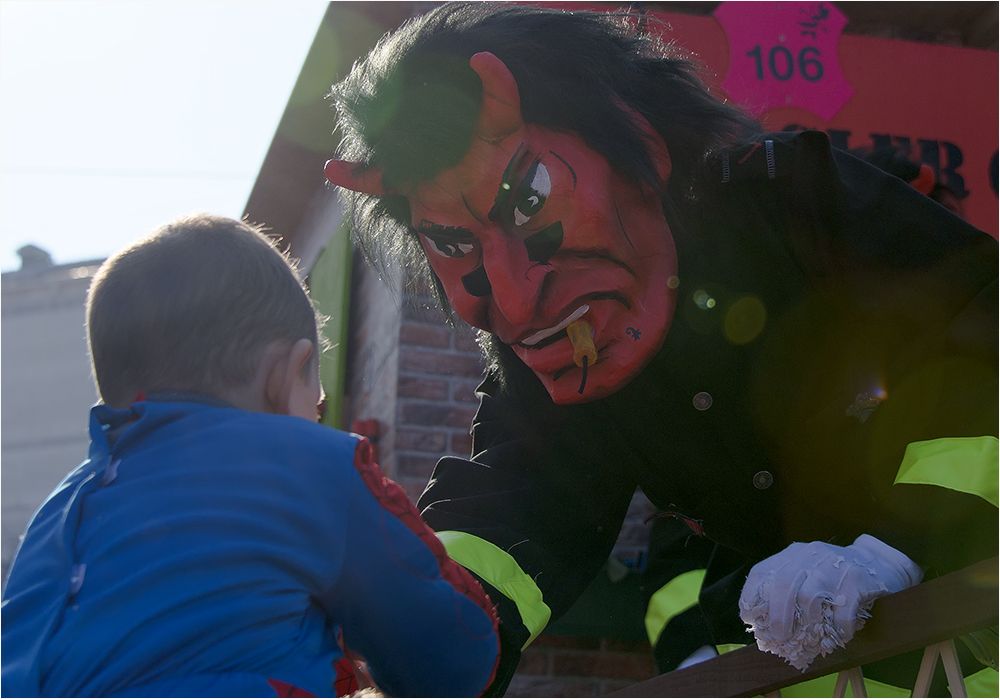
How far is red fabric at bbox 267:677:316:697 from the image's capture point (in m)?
0.85

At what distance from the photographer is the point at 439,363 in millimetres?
2713

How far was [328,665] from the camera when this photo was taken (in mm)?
927

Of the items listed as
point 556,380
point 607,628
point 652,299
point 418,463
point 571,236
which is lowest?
point 607,628

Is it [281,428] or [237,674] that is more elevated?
[281,428]

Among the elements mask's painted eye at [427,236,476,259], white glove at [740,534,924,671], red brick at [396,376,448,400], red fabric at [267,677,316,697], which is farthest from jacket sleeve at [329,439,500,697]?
red brick at [396,376,448,400]

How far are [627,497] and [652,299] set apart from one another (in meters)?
A: 0.45

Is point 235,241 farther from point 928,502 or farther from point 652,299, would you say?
point 928,502

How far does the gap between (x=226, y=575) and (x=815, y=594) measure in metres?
0.65

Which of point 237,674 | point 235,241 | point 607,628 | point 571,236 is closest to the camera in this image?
point 237,674

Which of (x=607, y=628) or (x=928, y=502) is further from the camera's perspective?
(x=607, y=628)

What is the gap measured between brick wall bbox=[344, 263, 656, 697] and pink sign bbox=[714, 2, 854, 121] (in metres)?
1.17

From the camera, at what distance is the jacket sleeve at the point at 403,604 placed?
0.97 metres

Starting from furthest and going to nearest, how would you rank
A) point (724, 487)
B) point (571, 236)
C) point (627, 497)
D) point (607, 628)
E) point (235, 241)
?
1. point (607, 628)
2. point (627, 497)
3. point (724, 487)
4. point (571, 236)
5. point (235, 241)

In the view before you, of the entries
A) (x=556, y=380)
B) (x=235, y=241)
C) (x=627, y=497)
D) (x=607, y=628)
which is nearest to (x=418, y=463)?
(x=607, y=628)
